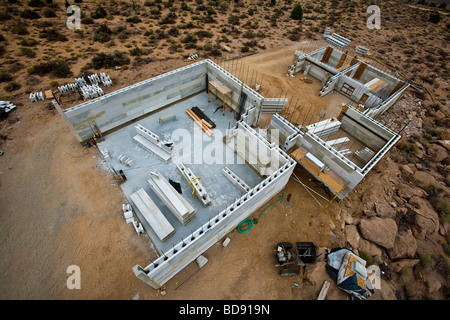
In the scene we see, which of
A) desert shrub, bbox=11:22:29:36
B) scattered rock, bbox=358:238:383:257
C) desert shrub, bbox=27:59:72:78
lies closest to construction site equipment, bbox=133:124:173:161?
desert shrub, bbox=27:59:72:78

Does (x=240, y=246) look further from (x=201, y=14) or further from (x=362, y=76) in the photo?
(x=201, y=14)

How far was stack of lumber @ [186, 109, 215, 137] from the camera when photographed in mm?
19203

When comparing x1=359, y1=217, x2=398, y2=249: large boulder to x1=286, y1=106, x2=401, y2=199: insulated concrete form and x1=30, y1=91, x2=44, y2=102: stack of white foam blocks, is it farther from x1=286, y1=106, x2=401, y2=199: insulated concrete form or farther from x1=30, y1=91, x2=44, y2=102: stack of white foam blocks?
x1=30, y1=91, x2=44, y2=102: stack of white foam blocks

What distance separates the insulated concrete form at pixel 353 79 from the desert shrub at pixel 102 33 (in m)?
27.5

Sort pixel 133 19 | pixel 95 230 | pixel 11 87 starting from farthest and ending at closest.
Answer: pixel 133 19
pixel 11 87
pixel 95 230

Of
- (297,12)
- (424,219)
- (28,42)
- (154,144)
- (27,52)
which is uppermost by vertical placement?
(297,12)

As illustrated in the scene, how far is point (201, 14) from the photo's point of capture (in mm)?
41250

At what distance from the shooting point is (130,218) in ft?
45.8

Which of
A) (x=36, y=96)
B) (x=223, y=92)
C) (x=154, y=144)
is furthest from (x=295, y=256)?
(x=36, y=96)

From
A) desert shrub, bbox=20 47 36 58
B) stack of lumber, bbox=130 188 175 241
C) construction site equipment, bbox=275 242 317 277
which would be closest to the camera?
construction site equipment, bbox=275 242 317 277

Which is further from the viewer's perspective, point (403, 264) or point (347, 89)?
point (347, 89)

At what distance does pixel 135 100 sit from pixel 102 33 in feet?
70.3

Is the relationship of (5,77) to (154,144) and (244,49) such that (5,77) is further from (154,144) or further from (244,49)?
(244,49)

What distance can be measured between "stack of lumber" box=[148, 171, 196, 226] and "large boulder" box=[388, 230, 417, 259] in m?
13.6
